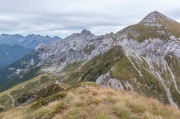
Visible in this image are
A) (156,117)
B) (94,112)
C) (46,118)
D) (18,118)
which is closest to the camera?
(156,117)

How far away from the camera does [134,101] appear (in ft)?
57.7

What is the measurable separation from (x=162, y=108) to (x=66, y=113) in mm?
6900

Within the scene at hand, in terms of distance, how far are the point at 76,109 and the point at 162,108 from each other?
6199mm

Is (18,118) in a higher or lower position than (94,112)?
lower

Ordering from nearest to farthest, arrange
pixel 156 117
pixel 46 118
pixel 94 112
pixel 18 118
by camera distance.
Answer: pixel 156 117, pixel 94 112, pixel 46 118, pixel 18 118

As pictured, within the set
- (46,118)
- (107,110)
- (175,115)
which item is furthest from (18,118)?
(175,115)

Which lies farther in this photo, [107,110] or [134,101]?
[134,101]

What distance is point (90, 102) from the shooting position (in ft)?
61.1

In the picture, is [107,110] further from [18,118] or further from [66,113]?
[18,118]

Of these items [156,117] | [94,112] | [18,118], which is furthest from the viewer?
[18,118]

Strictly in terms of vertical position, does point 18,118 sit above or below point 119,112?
below

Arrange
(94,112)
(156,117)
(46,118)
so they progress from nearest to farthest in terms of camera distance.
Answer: (156,117) → (94,112) → (46,118)

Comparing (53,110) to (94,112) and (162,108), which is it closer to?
(94,112)

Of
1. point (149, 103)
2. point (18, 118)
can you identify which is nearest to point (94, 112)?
point (149, 103)
